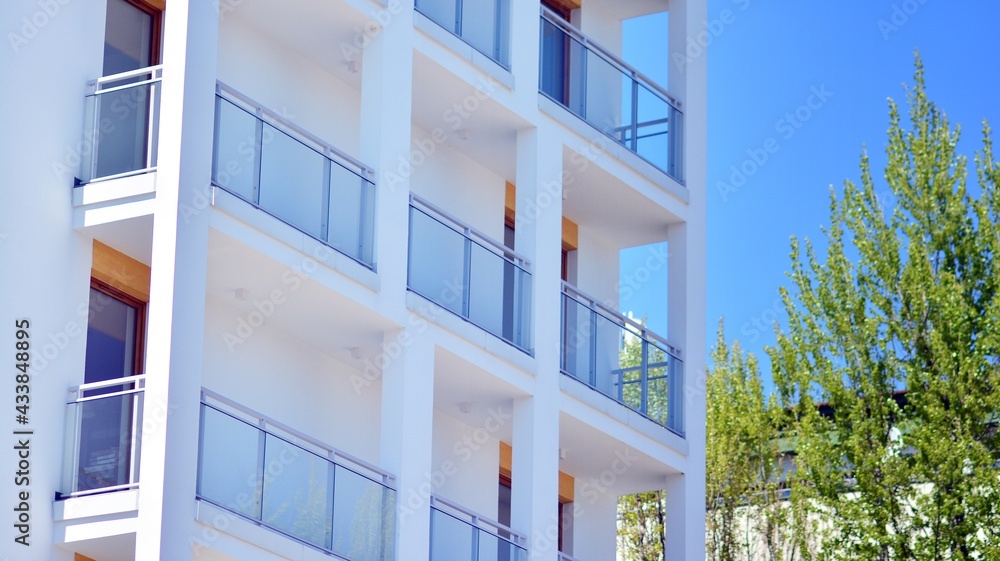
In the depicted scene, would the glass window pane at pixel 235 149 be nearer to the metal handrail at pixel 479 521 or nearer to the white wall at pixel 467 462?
the metal handrail at pixel 479 521

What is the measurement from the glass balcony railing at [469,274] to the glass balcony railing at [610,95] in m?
2.82

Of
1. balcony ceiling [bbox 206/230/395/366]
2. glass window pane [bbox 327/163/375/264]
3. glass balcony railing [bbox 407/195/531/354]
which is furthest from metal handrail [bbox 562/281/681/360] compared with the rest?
glass window pane [bbox 327/163/375/264]

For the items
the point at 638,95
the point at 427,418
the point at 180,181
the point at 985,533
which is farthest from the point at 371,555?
the point at 985,533

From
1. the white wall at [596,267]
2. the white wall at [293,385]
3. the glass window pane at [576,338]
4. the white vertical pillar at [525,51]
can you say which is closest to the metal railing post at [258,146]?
the white wall at [293,385]

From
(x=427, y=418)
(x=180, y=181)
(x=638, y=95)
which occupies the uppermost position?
(x=638, y=95)

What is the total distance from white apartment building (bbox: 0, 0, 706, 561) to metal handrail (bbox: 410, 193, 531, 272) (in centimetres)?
4

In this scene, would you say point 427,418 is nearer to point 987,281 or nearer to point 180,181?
point 180,181

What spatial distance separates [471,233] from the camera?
19.4 m

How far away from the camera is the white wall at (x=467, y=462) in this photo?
66.7 feet

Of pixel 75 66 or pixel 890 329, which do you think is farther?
pixel 890 329

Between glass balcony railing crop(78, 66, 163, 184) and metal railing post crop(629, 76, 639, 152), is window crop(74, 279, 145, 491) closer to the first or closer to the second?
glass balcony railing crop(78, 66, 163, 184)

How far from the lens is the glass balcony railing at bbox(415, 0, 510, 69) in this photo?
19.8 metres

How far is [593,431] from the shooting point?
68.9 ft

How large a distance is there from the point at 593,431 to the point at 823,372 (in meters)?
12.2
